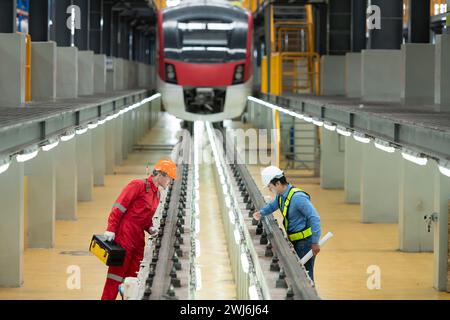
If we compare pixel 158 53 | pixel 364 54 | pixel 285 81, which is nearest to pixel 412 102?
pixel 364 54

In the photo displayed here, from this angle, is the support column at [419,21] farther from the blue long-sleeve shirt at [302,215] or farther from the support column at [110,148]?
the support column at [110,148]

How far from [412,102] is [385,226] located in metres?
2.54

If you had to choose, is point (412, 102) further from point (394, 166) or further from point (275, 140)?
point (275, 140)

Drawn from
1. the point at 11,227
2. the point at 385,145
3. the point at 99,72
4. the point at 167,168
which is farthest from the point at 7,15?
the point at 99,72

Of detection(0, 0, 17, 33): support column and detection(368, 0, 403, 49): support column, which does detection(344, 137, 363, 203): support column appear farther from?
detection(0, 0, 17, 33): support column

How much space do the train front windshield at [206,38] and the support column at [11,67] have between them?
9.00 metres

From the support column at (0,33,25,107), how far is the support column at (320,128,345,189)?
1119cm

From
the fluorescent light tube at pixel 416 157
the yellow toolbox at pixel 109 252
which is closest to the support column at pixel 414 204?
the fluorescent light tube at pixel 416 157

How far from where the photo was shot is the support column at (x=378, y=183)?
69.6ft

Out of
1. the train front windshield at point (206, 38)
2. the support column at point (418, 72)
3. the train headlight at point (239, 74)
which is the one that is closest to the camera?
the support column at point (418, 72)

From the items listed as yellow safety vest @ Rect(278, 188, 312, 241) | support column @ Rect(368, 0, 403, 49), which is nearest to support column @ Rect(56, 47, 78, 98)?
support column @ Rect(368, 0, 403, 49)

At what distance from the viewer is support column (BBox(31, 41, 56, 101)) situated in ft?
70.1

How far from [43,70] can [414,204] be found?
808 cm

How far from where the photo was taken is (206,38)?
85.8 ft
